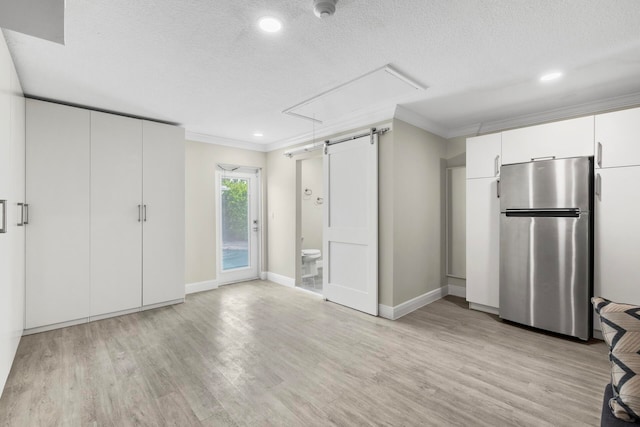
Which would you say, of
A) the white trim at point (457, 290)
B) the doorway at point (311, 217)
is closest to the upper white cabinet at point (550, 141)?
the white trim at point (457, 290)

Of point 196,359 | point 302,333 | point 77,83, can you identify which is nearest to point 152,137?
point 77,83

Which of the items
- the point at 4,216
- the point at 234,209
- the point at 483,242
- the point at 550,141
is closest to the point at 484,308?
the point at 483,242

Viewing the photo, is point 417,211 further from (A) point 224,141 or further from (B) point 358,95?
(A) point 224,141

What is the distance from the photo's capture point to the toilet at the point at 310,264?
5691 mm

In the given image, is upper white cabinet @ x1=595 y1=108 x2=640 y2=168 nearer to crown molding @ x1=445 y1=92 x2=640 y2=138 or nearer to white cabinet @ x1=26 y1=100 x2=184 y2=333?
crown molding @ x1=445 y1=92 x2=640 y2=138

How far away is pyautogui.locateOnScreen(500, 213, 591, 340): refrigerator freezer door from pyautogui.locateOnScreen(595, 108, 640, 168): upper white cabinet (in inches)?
22.3

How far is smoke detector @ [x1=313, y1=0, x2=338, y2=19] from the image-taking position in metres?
1.66

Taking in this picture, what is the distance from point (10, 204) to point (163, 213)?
69.7 inches

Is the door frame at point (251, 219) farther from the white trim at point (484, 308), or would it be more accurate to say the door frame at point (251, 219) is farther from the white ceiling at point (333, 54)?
the white trim at point (484, 308)

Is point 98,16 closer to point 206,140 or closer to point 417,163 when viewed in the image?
point 206,140

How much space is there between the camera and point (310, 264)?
5797mm

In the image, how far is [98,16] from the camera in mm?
1837

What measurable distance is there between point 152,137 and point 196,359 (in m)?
2.84

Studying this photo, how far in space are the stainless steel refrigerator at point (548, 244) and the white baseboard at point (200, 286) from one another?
415cm
